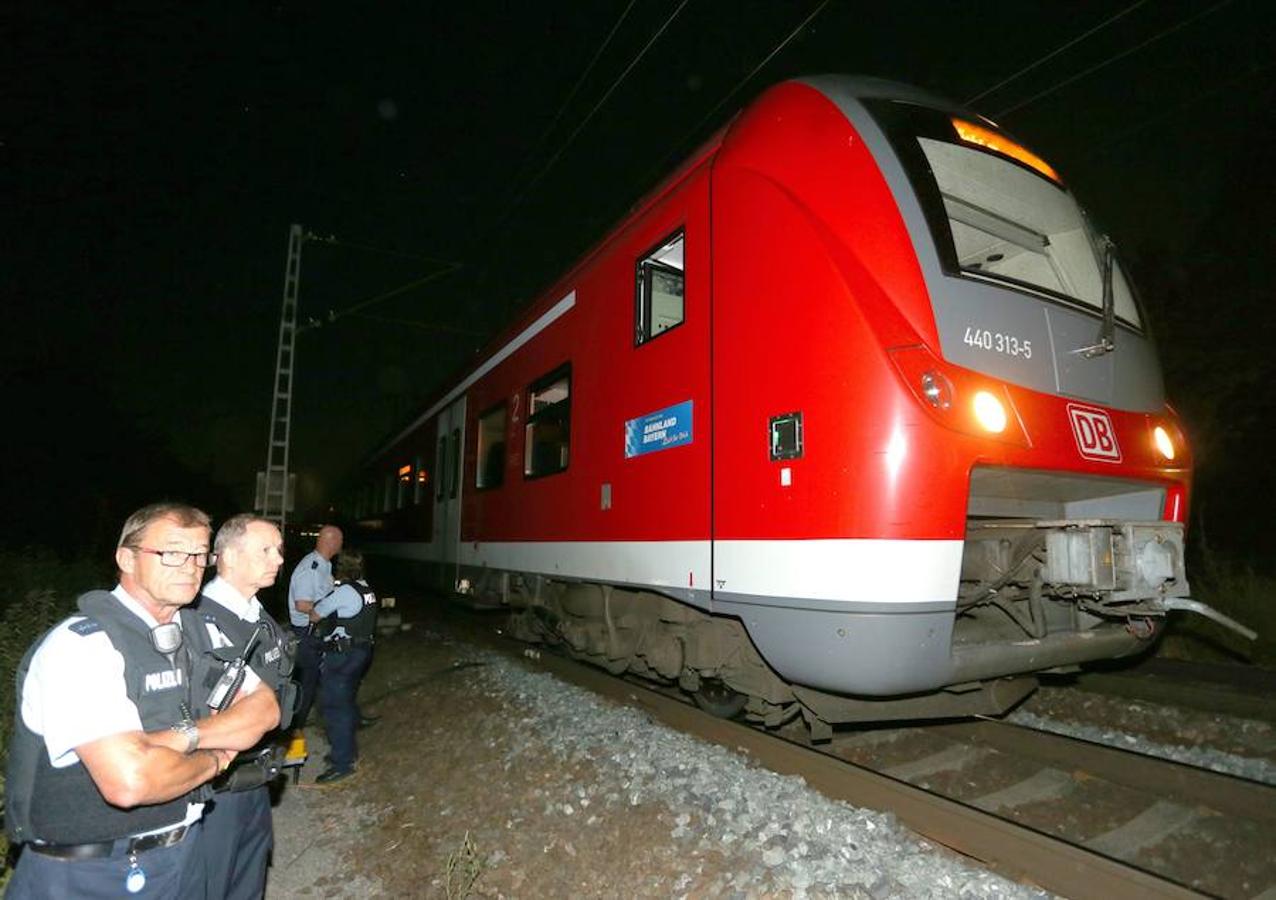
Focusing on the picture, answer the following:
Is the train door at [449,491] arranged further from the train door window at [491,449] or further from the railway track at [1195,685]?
the railway track at [1195,685]

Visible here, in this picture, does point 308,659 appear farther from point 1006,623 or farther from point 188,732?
point 1006,623

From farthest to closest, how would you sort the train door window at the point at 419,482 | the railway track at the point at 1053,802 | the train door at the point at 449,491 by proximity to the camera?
the train door window at the point at 419,482, the train door at the point at 449,491, the railway track at the point at 1053,802

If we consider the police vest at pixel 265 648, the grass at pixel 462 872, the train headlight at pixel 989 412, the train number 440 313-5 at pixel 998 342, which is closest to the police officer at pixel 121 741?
the police vest at pixel 265 648

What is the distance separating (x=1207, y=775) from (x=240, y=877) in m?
4.33

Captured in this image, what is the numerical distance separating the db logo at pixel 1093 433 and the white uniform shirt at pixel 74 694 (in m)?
3.91

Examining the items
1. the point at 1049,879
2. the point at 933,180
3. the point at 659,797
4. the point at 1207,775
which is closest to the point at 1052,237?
the point at 933,180

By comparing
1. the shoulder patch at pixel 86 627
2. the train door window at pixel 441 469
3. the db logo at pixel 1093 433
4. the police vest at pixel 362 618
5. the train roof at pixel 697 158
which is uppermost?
the train roof at pixel 697 158

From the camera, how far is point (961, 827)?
3.34 metres

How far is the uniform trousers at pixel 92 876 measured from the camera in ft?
6.40

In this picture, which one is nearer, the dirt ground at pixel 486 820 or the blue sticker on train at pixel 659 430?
the dirt ground at pixel 486 820

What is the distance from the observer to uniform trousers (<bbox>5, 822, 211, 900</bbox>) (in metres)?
1.95

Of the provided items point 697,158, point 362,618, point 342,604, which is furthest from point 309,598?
point 697,158

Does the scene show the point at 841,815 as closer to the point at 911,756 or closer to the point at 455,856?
the point at 911,756

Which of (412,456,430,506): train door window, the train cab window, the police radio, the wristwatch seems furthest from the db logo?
the train cab window
